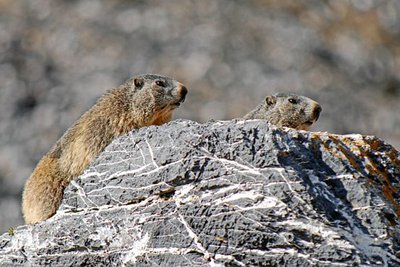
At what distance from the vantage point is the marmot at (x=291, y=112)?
1727 cm

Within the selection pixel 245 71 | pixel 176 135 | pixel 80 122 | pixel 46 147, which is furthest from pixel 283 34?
pixel 176 135

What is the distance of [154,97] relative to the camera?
52.3ft

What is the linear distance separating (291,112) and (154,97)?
2.55 m

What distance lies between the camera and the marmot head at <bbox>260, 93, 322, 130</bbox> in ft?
56.6

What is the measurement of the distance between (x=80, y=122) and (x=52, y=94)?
82.3ft

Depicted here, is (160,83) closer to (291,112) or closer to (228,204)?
(291,112)

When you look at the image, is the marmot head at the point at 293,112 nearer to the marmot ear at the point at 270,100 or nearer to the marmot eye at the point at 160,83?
the marmot ear at the point at 270,100

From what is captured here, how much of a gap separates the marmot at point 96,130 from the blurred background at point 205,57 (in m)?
21.3

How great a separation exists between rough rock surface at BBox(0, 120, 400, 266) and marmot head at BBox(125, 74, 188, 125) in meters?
2.77

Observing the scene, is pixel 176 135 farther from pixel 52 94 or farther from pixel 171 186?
pixel 52 94

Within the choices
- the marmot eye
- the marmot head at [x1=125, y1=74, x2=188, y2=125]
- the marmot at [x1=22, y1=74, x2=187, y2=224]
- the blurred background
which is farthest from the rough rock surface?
the blurred background

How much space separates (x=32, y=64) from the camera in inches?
1640

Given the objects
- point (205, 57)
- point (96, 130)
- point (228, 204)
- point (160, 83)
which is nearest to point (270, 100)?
point (160, 83)

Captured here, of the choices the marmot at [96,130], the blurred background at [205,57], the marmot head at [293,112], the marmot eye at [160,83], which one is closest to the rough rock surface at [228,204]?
the marmot at [96,130]
